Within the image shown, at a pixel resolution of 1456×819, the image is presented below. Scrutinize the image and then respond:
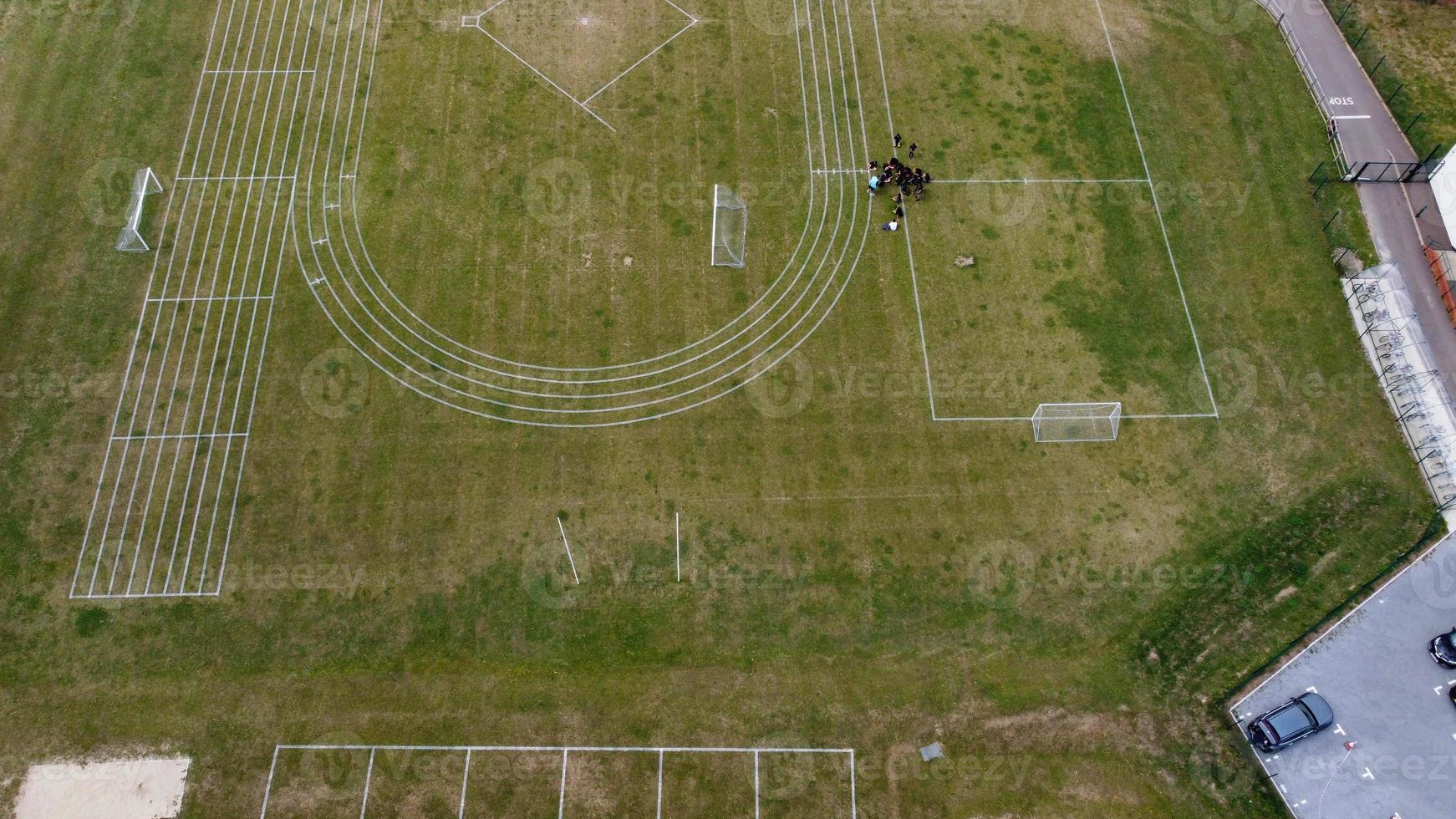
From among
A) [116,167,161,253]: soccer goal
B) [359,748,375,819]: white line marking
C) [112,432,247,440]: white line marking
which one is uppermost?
[116,167,161,253]: soccer goal

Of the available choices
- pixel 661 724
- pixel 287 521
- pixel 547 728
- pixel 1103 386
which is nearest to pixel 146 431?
pixel 287 521

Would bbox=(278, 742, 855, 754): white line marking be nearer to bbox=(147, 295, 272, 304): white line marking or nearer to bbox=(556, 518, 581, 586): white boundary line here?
bbox=(556, 518, 581, 586): white boundary line

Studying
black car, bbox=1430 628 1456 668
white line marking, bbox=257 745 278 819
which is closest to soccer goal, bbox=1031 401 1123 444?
black car, bbox=1430 628 1456 668

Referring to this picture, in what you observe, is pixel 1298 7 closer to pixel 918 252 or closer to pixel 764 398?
pixel 918 252

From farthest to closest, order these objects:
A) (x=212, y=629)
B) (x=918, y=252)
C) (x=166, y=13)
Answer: (x=166, y=13) < (x=918, y=252) < (x=212, y=629)

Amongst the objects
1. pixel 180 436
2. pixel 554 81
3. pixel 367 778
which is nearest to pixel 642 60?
pixel 554 81
